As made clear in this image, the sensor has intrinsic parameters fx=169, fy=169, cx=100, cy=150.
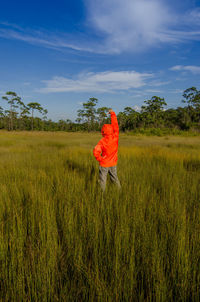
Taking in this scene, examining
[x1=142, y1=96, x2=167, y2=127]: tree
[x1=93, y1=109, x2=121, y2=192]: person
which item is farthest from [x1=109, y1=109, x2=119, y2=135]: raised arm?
[x1=142, y1=96, x2=167, y2=127]: tree

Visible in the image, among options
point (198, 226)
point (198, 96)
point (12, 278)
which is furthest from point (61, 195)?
point (198, 96)

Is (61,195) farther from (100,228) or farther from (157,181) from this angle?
(157,181)

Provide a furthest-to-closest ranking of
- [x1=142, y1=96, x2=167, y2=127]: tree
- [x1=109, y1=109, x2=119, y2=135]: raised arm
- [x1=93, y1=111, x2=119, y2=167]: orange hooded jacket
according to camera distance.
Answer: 1. [x1=142, y1=96, x2=167, y2=127]: tree
2. [x1=109, y1=109, x2=119, y2=135]: raised arm
3. [x1=93, y1=111, x2=119, y2=167]: orange hooded jacket

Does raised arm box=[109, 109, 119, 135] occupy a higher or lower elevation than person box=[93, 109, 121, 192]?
higher

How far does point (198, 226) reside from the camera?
1947mm

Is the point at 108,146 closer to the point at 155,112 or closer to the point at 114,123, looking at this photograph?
the point at 114,123

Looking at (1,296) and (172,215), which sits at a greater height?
(172,215)

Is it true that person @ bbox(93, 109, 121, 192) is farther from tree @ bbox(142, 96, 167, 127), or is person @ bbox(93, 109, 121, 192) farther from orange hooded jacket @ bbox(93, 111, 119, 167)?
tree @ bbox(142, 96, 167, 127)

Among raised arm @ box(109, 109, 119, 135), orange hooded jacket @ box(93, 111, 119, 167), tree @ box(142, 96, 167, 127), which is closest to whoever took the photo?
orange hooded jacket @ box(93, 111, 119, 167)

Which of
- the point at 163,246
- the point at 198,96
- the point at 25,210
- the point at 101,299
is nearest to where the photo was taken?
the point at 101,299

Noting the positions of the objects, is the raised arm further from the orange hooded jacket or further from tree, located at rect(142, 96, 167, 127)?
Result: tree, located at rect(142, 96, 167, 127)

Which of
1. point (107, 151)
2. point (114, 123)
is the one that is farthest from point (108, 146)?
point (114, 123)

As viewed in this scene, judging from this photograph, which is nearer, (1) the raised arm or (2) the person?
(2) the person

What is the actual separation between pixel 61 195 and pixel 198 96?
172ft
